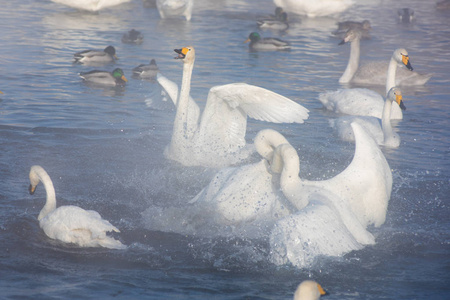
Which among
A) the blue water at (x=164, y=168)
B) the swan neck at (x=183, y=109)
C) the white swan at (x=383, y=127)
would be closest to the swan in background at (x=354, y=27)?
the blue water at (x=164, y=168)

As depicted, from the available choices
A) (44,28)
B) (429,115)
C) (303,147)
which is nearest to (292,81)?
(429,115)

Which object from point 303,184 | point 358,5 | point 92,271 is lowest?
point 92,271

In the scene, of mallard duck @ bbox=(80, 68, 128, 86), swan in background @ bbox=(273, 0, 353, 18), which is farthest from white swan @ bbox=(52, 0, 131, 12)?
mallard duck @ bbox=(80, 68, 128, 86)

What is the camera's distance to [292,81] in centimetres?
1376

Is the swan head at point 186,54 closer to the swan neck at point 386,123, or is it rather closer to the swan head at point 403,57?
the swan neck at point 386,123

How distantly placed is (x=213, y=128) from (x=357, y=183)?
2727 millimetres

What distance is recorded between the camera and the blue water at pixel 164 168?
5.71 meters

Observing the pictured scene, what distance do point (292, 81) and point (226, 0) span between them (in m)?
14.3

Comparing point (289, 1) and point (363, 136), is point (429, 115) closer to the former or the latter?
point (363, 136)

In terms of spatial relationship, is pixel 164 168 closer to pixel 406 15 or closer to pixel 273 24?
pixel 273 24

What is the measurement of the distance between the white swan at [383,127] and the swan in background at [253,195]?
10.6 ft

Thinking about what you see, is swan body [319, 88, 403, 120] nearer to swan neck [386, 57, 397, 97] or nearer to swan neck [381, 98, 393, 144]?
swan neck [386, 57, 397, 97]

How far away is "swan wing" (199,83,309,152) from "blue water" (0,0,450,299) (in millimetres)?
584

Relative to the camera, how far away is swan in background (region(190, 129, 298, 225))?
22.6 feet
